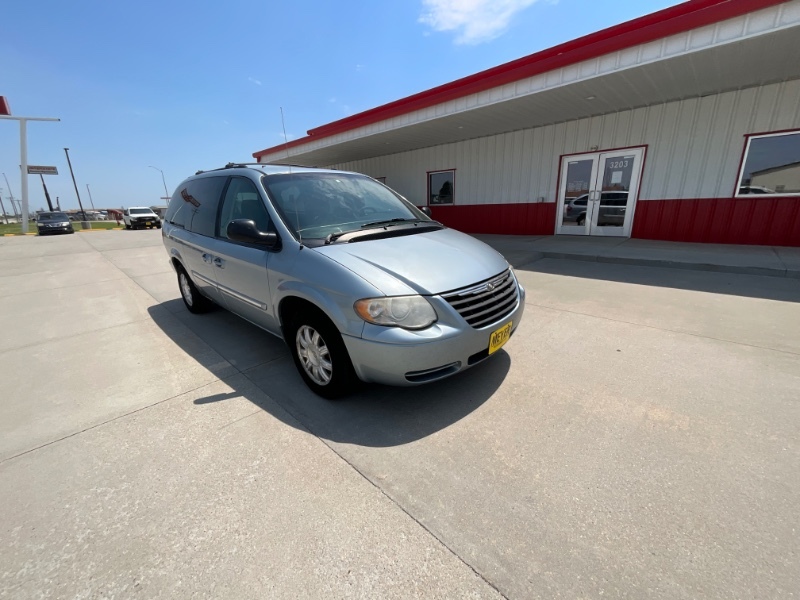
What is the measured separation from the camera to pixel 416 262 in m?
2.52

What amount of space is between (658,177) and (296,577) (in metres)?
10.6

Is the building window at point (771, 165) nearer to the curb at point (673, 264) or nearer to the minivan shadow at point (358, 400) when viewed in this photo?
the curb at point (673, 264)

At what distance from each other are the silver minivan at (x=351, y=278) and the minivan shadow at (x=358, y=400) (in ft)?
0.61

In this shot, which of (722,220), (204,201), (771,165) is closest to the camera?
(204,201)

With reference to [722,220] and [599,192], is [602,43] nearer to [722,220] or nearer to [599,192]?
[599,192]

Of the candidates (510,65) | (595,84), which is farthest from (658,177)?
(510,65)

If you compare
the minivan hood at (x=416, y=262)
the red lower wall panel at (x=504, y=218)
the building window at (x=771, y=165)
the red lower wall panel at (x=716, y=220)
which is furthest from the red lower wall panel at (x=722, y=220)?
the minivan hood at (x=416, y=262)

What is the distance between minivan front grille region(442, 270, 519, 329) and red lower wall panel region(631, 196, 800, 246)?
8.32 meters

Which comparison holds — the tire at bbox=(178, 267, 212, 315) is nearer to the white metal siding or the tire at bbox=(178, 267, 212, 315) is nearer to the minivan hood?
the minivan hood

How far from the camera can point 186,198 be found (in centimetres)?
457

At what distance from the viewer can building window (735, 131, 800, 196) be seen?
7.13 meters

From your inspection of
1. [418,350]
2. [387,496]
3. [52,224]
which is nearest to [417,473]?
[387,496]

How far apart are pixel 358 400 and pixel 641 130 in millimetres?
9841

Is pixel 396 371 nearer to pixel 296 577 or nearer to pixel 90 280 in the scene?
pixel 296 577
